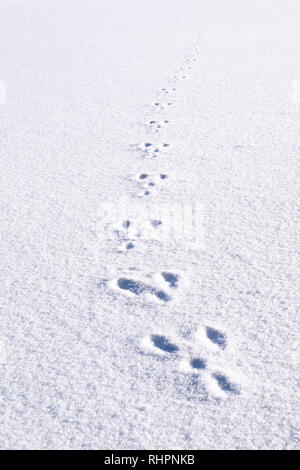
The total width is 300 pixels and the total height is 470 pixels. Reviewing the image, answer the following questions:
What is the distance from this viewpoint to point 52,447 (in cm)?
106

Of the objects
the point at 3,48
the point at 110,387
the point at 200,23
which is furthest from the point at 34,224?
the point at 200,23

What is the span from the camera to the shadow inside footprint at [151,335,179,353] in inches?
50.3

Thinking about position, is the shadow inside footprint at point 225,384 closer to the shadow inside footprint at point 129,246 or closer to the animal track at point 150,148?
the shadow inside footprint at point 129,246

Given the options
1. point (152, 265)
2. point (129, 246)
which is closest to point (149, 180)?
point (129, 246)

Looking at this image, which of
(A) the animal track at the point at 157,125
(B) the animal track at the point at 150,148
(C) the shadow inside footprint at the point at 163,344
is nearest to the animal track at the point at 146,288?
A: (C) the shadow inside footprint at the point at 163,344

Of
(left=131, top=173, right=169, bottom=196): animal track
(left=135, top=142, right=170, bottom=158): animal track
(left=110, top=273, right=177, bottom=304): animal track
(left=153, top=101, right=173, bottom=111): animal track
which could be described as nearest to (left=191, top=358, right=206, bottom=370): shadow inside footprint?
(left=110, top=273, right=177, bottom=304): animal track

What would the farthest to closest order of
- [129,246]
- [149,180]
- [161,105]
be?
1. [161,105]
2. [149,180]
3. [129,246]

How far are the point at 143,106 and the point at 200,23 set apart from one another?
10.8ft

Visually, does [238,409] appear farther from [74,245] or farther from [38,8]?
[38,8]

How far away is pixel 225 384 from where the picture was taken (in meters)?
1.16

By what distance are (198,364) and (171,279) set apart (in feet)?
1.30

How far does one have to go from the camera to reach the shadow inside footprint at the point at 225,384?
44.9 inches

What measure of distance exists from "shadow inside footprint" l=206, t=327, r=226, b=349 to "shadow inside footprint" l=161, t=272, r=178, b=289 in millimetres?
237

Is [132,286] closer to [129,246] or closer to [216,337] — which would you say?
[129,246]
